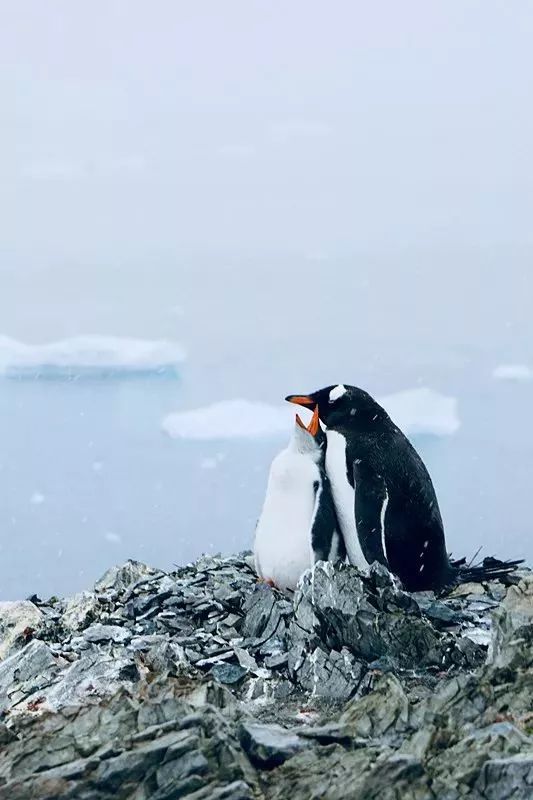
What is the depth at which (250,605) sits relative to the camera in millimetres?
6793

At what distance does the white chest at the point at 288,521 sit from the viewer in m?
6.88

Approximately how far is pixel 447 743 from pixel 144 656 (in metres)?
2.82

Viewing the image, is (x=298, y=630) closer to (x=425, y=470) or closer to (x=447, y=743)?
(x=425, y=470)

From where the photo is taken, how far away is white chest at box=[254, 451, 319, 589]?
22.6 feet

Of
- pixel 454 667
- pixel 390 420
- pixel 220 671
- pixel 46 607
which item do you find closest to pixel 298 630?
pixel 220 671

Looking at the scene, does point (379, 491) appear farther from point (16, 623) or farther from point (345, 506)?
point (16, 623)

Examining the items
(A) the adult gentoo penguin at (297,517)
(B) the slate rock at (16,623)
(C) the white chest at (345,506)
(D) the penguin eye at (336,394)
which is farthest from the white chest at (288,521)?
(B) the slate rock at (16,623)

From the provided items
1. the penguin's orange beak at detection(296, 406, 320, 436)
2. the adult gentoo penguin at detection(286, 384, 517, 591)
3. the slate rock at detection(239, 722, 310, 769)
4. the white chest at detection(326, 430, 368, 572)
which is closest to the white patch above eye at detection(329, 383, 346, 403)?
the adult gentoo penguin at detection(286, 384, 517, 591)

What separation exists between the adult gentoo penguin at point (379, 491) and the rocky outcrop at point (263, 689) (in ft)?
1.17

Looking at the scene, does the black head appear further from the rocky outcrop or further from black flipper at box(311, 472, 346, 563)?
the rocky outcrop

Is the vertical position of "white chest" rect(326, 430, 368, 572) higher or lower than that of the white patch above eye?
lower

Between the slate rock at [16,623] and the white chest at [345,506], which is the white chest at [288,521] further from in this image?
the slate rock at [16,623]

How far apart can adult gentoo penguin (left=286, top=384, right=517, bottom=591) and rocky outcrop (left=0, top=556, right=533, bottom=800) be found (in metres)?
0.36

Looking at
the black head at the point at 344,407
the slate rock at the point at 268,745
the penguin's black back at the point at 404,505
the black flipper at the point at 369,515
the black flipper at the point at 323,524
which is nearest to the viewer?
the slate rock at the point at 268,745
